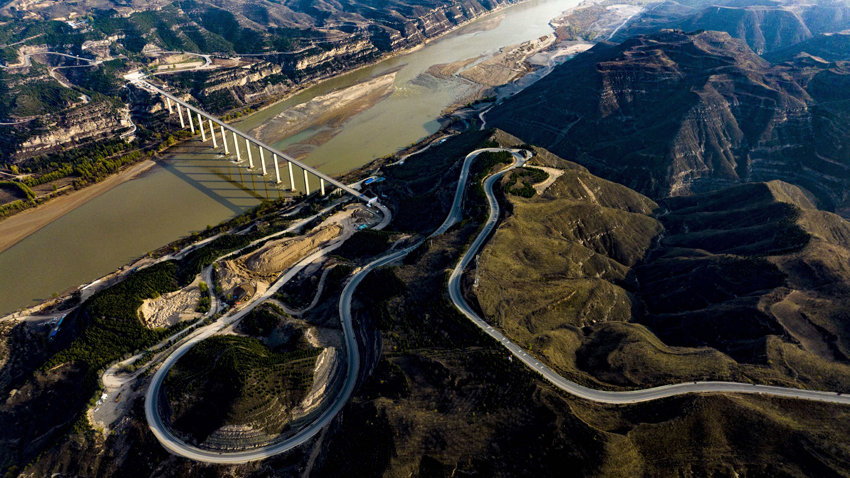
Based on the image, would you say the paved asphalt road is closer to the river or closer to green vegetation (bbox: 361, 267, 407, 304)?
green vegetation (bbox: 361, 267, 407, 304)

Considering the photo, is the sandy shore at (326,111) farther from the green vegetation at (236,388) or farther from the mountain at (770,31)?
the mountain at (770,31)

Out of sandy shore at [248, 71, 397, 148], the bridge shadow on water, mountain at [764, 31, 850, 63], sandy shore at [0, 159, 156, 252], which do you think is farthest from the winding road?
mountain at [764, 31, 850, 63]

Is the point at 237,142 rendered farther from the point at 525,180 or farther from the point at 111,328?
the point at 525,180

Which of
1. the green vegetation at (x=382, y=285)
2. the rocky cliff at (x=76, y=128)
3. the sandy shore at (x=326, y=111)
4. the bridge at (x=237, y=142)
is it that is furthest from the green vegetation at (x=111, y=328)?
the rocky cliff at (x=76, y=128)

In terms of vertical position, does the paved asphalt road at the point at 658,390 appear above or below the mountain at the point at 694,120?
below

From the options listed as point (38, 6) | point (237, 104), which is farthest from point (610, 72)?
point (38, 6)
